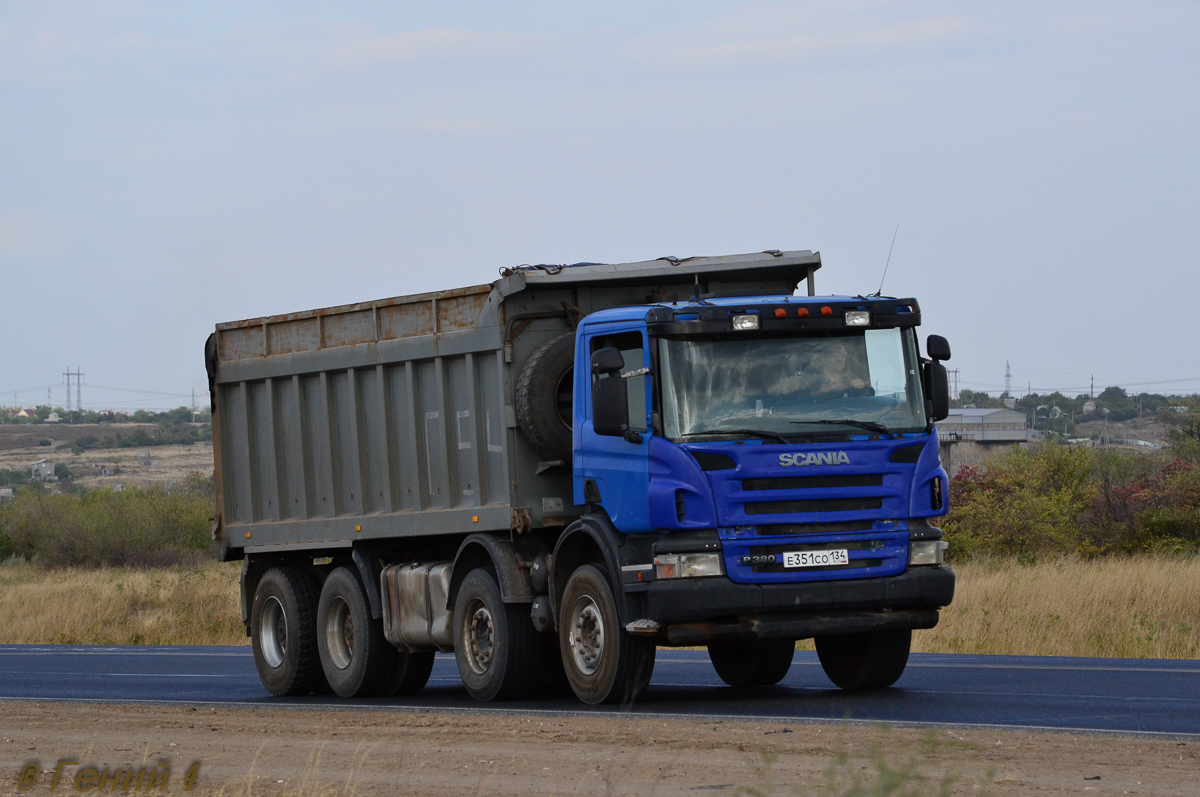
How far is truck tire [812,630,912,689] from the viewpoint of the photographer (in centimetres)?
1249

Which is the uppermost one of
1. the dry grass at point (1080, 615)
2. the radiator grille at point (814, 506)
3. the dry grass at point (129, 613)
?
the radiator grille at point (814, 506)

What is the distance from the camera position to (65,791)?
8820 mm

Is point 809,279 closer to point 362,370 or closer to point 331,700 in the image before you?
point 362,370

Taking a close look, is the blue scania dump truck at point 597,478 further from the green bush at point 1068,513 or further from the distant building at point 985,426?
the distant building at point 985,426

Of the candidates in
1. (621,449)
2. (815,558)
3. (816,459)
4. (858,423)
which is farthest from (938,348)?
(621,449)

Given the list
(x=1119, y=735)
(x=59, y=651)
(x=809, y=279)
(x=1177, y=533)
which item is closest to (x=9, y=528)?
(x=59, y=651)

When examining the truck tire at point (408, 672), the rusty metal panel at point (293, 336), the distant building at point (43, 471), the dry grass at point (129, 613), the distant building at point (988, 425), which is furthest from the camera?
the distant building at point (43, 471)

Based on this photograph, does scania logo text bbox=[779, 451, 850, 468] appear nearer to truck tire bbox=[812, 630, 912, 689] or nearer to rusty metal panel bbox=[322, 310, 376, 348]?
truck tire bbox=[812, 630, 912, 689]

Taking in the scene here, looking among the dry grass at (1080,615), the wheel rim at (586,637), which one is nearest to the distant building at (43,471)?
the dry grass at (1080,615)

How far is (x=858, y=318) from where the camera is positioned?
11.8m

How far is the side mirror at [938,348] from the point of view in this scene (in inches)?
467

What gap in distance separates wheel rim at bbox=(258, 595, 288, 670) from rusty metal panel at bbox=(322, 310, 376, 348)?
3.00m

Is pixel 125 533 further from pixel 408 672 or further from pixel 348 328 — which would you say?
pixel 348 328

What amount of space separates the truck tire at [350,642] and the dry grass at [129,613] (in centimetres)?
1426
